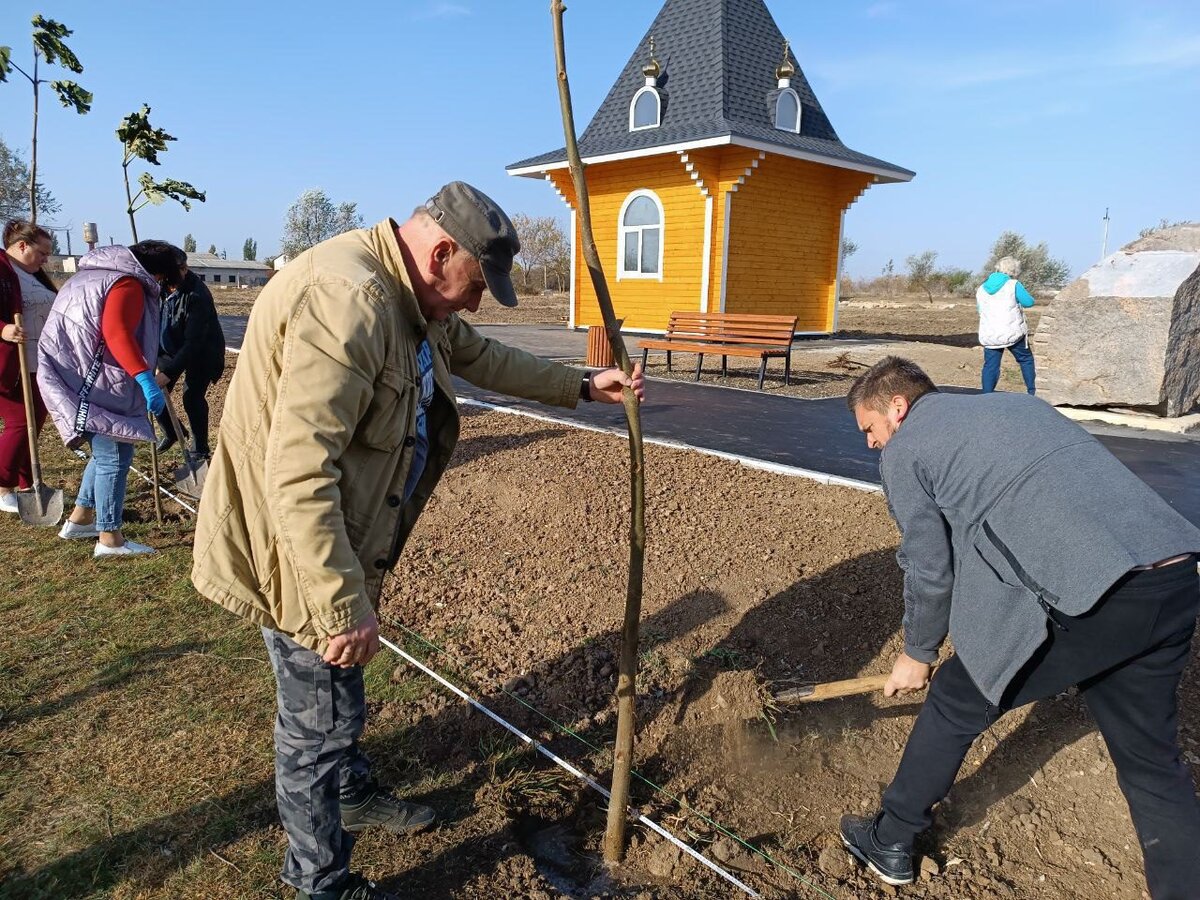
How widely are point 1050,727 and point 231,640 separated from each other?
3.64 meters

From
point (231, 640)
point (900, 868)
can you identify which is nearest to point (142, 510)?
point (231, 640)

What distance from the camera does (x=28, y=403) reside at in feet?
17.2

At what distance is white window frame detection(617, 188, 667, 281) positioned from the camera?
15.9 metres

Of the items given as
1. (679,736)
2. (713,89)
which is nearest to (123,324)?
(679,736)

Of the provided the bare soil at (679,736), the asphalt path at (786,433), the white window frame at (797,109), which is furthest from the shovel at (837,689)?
the white window frame at (797,109)

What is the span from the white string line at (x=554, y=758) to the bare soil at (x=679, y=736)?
1.7 inches

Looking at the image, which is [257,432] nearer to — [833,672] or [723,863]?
[723,863]

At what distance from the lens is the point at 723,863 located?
8.61 feet

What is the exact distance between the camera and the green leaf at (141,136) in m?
8.74

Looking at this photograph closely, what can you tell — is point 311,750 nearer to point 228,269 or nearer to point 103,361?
point 103,361

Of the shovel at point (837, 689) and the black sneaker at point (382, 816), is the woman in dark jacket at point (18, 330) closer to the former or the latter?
the black sneaker at point (382, 816)

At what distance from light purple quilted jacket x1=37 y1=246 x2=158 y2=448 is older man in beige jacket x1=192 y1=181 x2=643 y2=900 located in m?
3.14

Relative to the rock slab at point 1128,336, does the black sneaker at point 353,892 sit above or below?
below

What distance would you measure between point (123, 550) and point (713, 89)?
14.2 metres
